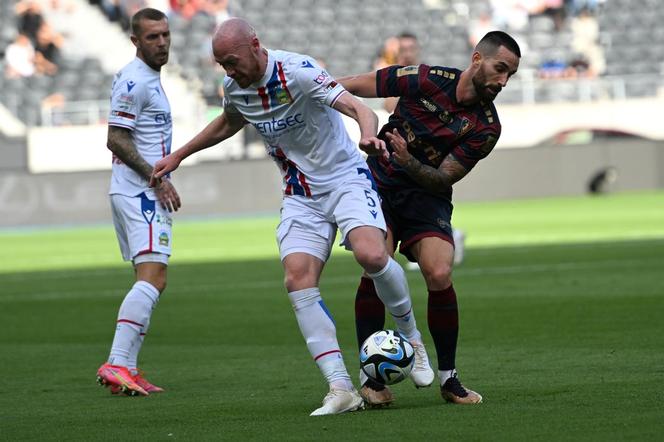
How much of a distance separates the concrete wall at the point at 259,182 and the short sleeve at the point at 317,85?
22.0 metres

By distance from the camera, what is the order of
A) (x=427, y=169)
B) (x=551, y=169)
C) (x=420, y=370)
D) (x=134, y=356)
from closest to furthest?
(x=427, y=169) → (x=420, y=370) → (x=134, y=356) → (x=551, y=169)

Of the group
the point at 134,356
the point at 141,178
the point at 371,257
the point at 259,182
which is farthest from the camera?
the point at 259,182

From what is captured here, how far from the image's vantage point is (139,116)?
8398 mm

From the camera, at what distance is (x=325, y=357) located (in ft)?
22.2

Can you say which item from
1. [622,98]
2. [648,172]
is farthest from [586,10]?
[648,172]

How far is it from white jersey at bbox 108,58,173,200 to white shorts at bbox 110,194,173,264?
2.4 inches

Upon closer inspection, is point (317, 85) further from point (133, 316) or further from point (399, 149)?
point (133, 316)

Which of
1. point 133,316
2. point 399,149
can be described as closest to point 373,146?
point 399,149

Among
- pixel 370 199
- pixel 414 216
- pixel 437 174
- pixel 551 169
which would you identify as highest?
pixel 437 174

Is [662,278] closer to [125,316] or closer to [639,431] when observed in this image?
[125,316]

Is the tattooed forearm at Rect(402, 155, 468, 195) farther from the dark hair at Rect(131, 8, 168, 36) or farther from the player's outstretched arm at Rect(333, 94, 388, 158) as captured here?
the dark hair at Rect(131, 8, 168, 36)

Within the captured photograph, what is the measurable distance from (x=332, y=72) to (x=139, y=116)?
2926 centimetres

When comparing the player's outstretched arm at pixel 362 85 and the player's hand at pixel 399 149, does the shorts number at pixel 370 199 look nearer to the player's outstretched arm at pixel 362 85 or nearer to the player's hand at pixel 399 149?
the player's hand at pixel 399 149

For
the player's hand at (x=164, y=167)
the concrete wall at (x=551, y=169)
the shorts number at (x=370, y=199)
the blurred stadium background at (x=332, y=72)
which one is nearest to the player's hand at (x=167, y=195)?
the player's hand at (x=164, y=167)
